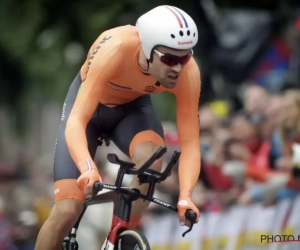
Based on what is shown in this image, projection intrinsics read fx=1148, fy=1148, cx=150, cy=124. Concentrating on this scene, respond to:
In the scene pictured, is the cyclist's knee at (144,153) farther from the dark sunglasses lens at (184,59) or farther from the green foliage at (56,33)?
the green foliage at (56,33)

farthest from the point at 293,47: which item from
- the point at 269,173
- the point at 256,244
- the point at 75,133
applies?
the point at 75,133

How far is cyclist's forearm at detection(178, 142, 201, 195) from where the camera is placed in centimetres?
913

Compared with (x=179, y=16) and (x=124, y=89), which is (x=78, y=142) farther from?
(x=179, y=16)

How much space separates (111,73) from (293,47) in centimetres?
534

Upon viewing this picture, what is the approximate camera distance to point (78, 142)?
8883 millimetres

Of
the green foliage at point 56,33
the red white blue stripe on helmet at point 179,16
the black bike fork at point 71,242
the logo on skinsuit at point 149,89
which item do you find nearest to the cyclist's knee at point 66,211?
the black bike fork at point 71,242

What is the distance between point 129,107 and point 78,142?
1.11 m

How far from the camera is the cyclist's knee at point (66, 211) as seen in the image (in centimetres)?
929

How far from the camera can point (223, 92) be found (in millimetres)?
15062

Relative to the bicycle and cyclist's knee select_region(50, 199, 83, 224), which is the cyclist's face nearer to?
the bicycle

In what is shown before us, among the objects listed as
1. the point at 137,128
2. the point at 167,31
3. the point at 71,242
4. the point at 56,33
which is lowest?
the point at 71,242

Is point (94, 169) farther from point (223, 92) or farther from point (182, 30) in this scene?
point (223, 92)

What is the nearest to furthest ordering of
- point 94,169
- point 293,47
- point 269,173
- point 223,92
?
1. point 94,169
2. point 269,173
3. point 293,47
4. point 223,92

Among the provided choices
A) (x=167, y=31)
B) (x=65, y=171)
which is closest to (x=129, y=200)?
(x=65, y=171)
